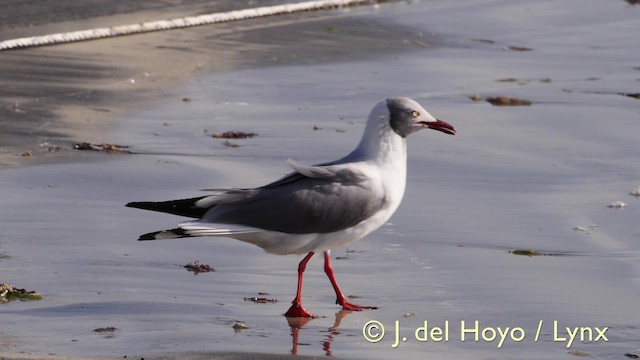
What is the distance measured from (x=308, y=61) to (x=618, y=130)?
3.99 meters

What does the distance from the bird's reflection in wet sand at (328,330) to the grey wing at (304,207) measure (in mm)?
404

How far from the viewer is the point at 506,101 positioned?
1162 centimetres

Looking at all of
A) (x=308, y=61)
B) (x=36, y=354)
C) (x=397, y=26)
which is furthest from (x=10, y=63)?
(x=36, y=354)

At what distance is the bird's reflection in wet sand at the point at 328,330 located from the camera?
18.3ft

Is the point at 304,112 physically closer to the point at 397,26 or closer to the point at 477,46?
the point at 477,46

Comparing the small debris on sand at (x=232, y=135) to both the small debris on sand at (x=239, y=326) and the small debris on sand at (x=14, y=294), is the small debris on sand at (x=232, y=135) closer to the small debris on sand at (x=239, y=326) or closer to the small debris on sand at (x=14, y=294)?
the small debris on sand at (x=14, y=294)

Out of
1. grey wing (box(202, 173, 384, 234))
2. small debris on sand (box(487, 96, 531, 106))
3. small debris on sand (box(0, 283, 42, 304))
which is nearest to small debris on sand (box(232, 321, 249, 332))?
grey wing (box(202, 173, 384, 234))

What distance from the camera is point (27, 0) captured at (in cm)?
1603

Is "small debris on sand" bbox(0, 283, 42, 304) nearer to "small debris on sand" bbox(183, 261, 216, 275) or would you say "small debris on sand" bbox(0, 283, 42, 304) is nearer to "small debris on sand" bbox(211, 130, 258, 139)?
"small debris on sand" bbox(183, 261, 216, 275)

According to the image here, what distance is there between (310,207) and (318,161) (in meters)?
3.18

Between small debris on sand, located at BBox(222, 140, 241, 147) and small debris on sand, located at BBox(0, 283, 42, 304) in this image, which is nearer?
small debris on sand, located at BBox(0, 283, 42, 304)

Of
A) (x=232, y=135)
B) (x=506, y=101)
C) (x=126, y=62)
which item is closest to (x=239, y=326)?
(x=232, y=135)

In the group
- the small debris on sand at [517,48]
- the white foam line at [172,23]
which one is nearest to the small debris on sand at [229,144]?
the white foam line at [172,23]

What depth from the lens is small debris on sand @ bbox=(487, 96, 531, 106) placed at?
1157 cm
